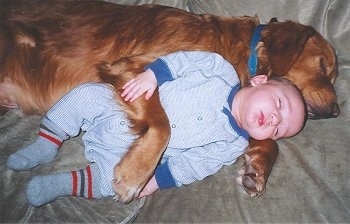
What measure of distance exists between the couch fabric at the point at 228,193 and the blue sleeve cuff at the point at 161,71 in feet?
1.66

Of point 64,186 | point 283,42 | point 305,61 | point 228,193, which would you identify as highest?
point 283,42

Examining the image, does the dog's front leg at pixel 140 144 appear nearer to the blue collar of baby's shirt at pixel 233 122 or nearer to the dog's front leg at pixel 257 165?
the blue collar of baby's shirt at pixel 233 122

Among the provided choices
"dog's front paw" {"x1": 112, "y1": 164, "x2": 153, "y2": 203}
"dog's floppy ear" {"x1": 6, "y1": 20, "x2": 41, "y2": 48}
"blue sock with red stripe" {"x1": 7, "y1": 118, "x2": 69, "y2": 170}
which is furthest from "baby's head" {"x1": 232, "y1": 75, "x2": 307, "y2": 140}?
"dog's floppy ear" {"x1": 6, "y1": 20, "x2": 41, "y2": 48}

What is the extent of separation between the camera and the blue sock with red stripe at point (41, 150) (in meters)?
1.76

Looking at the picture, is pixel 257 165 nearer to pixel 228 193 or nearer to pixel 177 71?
pixel 228 193

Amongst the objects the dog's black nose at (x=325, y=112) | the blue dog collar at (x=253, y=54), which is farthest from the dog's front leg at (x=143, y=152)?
the dog's black nose at (x=325, y=112)

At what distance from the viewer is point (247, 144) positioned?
1959mm

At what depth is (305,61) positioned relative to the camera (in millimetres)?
2168

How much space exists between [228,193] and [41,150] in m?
0.88

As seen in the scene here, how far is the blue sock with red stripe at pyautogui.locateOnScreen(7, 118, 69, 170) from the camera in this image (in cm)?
176

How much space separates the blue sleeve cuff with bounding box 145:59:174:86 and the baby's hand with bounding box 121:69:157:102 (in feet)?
0.07

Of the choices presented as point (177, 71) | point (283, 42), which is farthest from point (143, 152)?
point (283, 42)

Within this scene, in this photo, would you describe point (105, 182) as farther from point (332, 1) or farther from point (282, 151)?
point (332, 1)

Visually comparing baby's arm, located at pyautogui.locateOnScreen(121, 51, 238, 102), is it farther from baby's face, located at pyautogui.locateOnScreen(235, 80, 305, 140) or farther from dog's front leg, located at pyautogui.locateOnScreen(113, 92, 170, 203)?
baby's face, located at pyautogui.locateOnScreen(235, 80, 305, 140)
